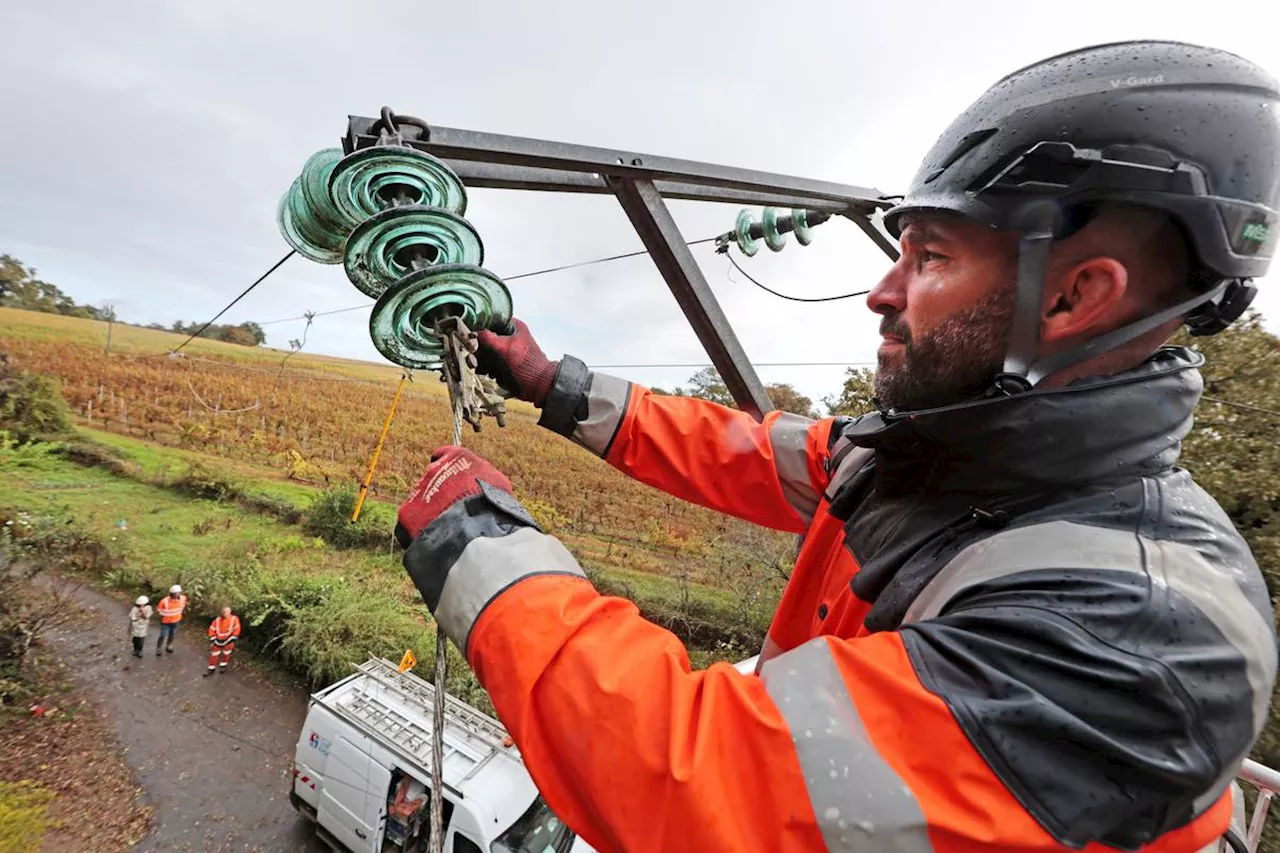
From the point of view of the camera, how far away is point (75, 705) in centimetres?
820

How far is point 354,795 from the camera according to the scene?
5.57 meters

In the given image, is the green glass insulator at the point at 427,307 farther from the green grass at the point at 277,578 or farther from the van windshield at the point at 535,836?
the green grass at the point at 277,578

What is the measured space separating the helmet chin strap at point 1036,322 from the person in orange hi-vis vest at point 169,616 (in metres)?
12.5

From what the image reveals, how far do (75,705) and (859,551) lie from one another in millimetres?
11857

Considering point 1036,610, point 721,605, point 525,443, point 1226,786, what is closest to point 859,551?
point 1036,610

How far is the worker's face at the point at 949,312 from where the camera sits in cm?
120

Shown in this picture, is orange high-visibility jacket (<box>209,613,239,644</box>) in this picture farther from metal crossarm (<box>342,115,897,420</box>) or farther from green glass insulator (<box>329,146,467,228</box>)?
green glass insulator (<box>329,146,467,228</box>)

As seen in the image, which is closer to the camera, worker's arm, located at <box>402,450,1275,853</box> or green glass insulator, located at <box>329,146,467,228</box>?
worker's arm, located at <box>402,450,1275,853</box>

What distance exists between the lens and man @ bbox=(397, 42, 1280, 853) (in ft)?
2.48

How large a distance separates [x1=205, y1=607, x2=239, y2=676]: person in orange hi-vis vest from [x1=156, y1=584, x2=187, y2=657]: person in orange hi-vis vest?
717 mm

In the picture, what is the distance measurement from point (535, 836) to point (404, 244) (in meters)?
5.30

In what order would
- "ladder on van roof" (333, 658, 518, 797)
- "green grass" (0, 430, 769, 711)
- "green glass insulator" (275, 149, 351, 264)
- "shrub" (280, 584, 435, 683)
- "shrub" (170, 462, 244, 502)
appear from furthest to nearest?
1. "shrub" (170, 462, 244, 502)
2. "green grass" (0, 430, 769, 711)
3. "shrub" (280, 584, 435, 683)
4. "ladder on van roof" (333, 658, 518, 797)
5. "green glass insulator" (275, 149, 351, 264)

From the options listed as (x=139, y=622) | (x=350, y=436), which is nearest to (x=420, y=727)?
(x=139, y=622)

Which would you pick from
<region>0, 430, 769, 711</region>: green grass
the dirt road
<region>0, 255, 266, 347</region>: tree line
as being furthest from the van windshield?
<region>0, 255, 266, 347</region>: tree line
